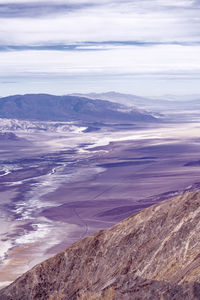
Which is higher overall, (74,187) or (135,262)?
(135,262)

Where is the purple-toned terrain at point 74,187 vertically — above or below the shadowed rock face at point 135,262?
below

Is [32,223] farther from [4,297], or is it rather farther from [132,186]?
[4,297]

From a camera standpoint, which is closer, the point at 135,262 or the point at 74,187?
the point at 135,262

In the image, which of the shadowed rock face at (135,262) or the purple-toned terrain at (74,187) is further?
the purple-toned terrain at (74,187)

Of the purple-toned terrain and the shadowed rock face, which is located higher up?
the shadowed rock face
